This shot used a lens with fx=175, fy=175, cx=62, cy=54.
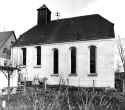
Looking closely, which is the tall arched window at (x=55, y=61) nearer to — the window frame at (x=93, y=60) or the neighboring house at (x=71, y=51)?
the neighboring house at (x=71, y=51)

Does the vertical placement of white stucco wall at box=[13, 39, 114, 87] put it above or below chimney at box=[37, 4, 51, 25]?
below

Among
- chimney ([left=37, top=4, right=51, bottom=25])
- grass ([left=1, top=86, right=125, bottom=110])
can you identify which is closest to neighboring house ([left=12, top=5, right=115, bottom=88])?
chimney ([left=37, top=4, right=51, bottom=25])

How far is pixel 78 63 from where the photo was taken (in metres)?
25.0

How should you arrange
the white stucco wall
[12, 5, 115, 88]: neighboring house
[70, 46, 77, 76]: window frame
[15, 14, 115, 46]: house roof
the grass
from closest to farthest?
the grass < the white stucco wall < [12, 5, 115, 88]: neighboring house < [15, 14, 115, 46]: house roof < [70, 46, 77, 76]: window frame

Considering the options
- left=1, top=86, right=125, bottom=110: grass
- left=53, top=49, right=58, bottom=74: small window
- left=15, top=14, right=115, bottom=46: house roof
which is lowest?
left=1, top=86, right=125, bottom=110: grass

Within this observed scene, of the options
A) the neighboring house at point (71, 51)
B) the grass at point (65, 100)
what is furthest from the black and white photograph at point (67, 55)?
the grass at point (65, 100)

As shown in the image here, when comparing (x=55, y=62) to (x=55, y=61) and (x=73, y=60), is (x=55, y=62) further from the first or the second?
(x=73, y=60)

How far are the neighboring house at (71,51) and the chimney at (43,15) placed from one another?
0.83m

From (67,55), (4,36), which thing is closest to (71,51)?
(67,55)

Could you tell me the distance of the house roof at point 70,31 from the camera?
24438 millimetres

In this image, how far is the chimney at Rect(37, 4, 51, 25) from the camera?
106 ft

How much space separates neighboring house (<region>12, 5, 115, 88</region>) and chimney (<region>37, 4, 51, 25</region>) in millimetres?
830

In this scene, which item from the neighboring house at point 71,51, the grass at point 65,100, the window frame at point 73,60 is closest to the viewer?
the grass at point 65,100

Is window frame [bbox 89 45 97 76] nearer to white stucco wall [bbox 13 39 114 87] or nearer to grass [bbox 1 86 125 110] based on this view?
white stucco wall [bbox 13 39 114 87]
